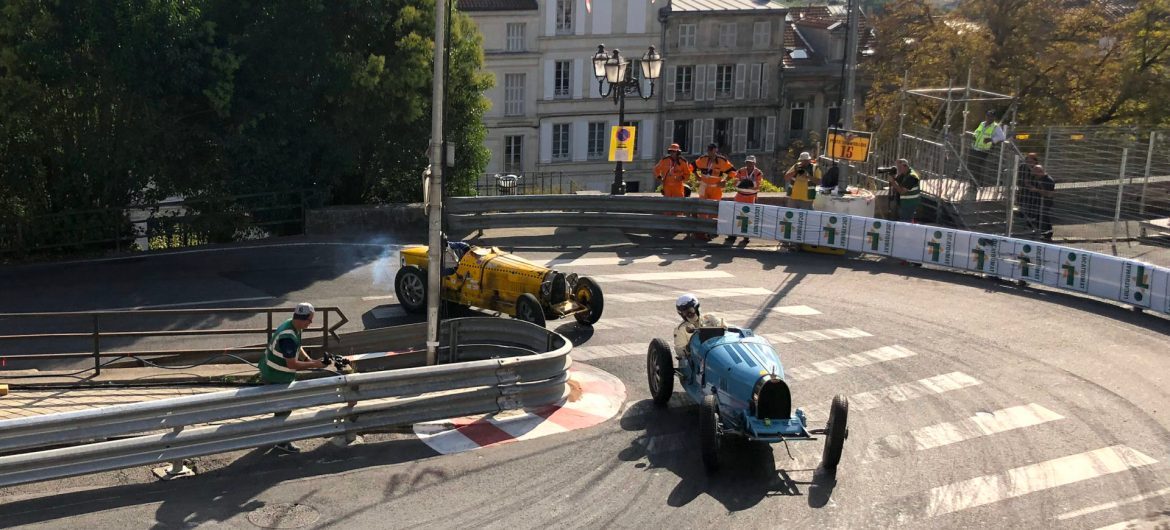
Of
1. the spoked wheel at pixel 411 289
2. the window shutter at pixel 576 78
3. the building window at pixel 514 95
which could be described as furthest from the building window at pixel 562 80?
the spoked wheel at pixel 411 289

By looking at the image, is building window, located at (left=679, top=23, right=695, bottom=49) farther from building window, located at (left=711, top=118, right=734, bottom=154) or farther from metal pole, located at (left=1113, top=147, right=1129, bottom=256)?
metal pole, located at (left=1113, top=147, right=1129, bottom=256)

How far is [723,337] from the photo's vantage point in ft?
44.2

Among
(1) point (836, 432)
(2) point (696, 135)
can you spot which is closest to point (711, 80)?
(2) point (696, 135)

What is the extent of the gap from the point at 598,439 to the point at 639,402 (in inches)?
61.0

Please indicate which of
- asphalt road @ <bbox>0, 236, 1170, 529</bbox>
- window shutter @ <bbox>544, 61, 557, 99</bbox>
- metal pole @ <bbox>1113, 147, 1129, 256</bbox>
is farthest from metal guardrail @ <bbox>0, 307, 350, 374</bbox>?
window shutter @ <bbox>544, 61, 557, 99</bbox>

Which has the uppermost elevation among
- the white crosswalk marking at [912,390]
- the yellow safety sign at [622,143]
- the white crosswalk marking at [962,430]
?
the yellow safety sign at [622,143]

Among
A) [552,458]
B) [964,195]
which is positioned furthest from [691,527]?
[964,195]

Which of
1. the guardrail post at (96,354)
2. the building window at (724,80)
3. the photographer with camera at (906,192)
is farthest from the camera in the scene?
the building window at (724,80)

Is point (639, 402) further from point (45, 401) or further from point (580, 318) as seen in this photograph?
point (45, 401)

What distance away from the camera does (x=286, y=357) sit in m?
12.4

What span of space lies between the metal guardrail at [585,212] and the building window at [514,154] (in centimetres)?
3480

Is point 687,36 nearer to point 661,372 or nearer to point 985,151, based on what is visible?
point 985,151

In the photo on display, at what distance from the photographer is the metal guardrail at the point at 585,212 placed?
24.8 metres

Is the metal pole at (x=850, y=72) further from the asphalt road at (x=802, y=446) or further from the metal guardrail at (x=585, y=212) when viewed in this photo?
the asphalt road at (x=802, y=446)
